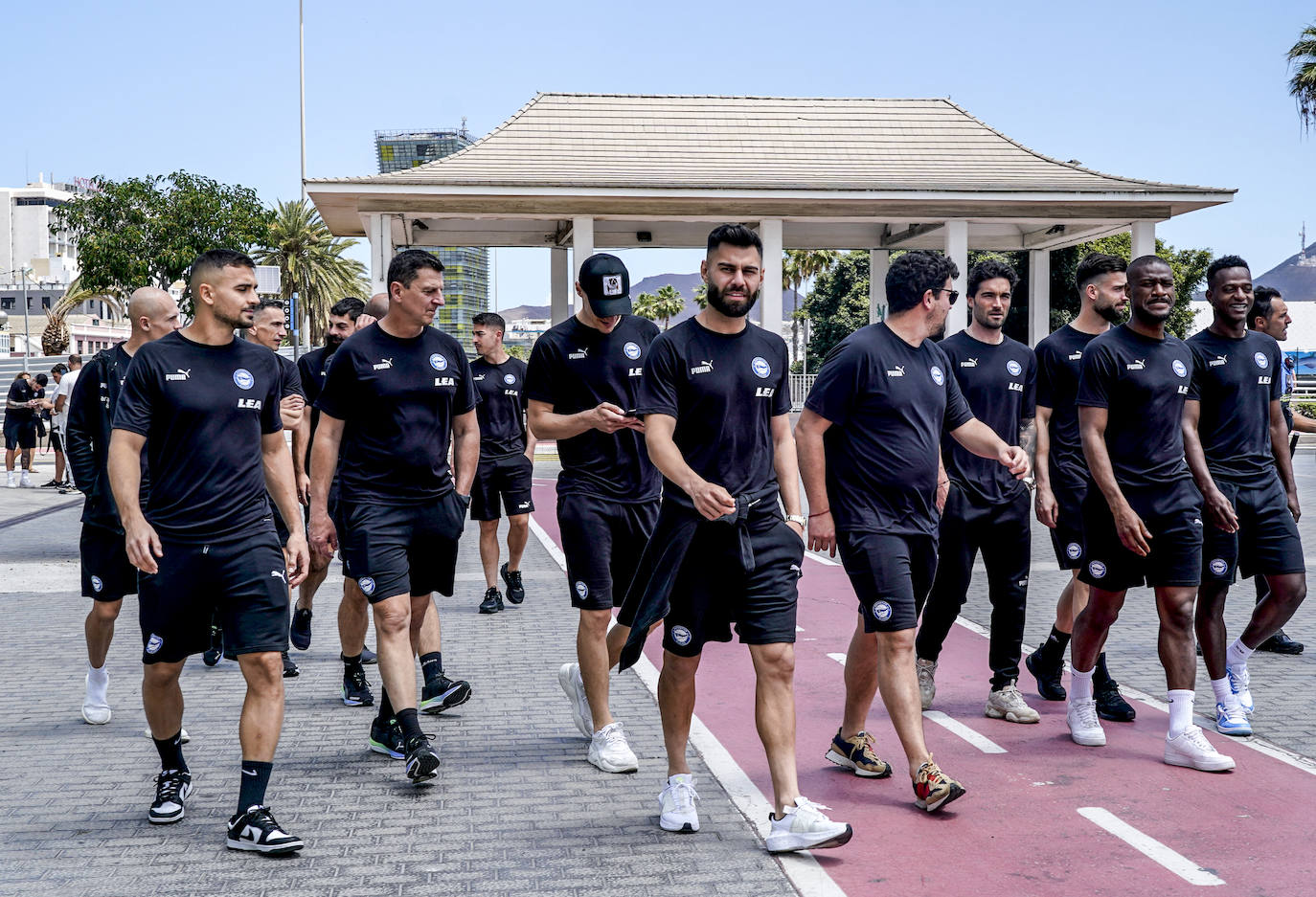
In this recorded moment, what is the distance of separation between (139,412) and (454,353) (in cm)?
154

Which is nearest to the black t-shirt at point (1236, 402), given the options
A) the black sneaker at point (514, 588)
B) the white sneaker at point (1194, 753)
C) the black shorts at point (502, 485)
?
the white sneaker at point (1194, 753)

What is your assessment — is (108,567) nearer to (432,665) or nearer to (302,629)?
(432,665)

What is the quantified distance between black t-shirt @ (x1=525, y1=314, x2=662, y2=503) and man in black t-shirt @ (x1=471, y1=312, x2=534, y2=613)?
3.87 m

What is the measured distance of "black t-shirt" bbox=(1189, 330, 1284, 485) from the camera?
6.22 metres

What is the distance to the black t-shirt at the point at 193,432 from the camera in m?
4.61

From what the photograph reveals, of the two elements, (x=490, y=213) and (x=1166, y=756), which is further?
(x=490, y=213)

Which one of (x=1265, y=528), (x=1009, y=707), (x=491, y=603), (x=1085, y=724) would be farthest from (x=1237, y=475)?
(x=491, y=603)

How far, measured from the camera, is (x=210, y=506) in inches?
183

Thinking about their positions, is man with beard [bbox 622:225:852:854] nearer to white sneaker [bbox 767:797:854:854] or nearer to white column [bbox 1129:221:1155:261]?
white sneaker [bbox 767:797:854:854]

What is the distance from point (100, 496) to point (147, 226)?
142 ft

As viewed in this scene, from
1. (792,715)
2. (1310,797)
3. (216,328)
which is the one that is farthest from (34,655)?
(1310,797)

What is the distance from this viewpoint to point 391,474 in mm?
5574

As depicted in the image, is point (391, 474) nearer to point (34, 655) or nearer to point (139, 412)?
point (139, 412)

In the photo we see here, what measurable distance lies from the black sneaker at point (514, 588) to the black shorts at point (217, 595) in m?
5.31
